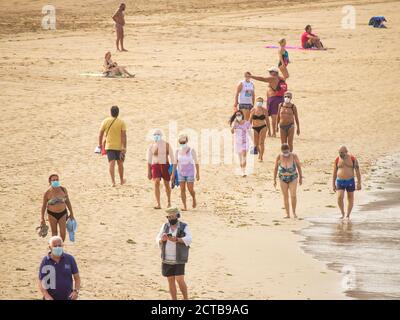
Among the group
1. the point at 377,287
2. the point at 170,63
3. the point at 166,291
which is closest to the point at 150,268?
the point at 166,291

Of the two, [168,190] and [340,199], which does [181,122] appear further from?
[340,199]

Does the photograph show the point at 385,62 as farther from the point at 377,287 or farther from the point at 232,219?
the point at 377,287

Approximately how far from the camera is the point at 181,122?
3022cm

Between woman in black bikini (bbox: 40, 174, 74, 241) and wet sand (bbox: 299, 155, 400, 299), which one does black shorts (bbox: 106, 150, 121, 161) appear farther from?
woman in black bikini (bbox: 40, 174, 74, 241)

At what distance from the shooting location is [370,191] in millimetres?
24781

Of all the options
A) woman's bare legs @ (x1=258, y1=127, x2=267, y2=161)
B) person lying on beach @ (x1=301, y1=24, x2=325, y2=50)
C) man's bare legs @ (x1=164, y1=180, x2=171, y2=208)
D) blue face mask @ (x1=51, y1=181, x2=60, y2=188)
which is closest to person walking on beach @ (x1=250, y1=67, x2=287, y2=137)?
woman's bare legs @ (x1=258, y1=127, x2=267, y2=161)

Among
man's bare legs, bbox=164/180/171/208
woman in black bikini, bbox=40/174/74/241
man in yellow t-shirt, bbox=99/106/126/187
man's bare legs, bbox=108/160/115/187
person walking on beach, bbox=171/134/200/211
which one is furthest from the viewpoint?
man's bare legs, bbox=108/160/115/187

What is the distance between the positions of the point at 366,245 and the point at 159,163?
4.22m

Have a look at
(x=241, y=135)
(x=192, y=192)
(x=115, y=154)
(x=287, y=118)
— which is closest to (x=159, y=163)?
(x=192, y=192)

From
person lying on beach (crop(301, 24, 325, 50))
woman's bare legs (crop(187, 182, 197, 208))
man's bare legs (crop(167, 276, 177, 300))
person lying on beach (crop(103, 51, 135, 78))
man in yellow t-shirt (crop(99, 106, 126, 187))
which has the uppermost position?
person lying on beach (crop(301, 24, 325, 50))

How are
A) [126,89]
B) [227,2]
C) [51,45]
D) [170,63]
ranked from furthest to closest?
1. [227,2]
2. [51,45]
3. [170,63]
4. [126,89]

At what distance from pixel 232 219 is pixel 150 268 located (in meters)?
3.77

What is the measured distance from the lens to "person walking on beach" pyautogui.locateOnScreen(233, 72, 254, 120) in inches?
1062

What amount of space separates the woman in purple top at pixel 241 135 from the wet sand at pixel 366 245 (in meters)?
2.77
